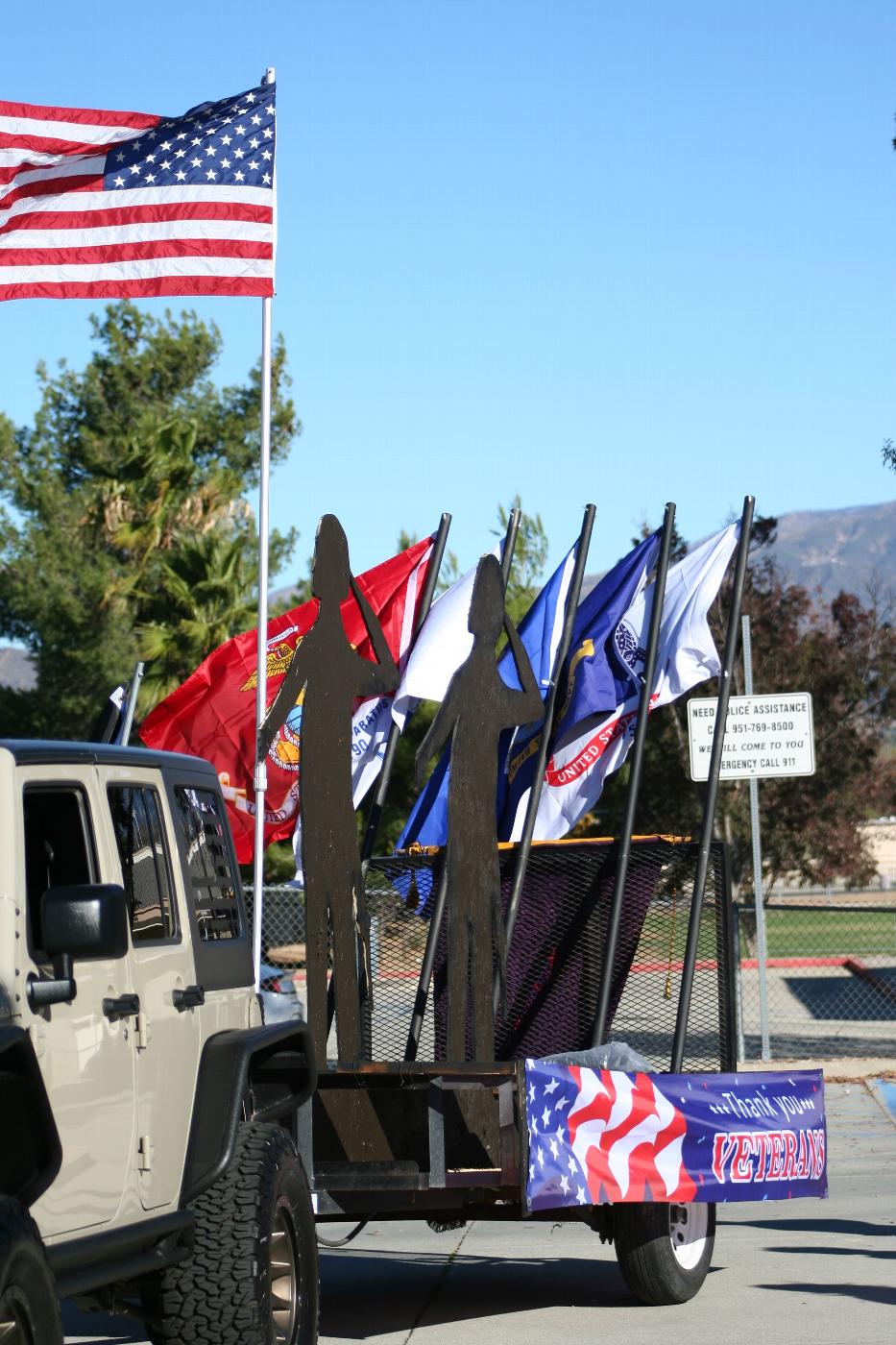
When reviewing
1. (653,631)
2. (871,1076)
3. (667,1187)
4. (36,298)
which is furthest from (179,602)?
(667,1187)

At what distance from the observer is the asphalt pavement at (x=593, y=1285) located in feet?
23.0

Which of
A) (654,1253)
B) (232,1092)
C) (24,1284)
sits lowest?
(654,1253)

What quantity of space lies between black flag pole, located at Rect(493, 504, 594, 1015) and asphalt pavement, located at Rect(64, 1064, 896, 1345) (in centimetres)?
129

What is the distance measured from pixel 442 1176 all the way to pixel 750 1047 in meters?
11.1

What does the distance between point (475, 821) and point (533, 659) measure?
2535 mm

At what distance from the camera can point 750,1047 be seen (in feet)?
56.3

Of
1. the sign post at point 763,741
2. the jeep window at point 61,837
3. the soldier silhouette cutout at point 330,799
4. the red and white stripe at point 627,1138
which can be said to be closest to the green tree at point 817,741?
the sign post at point 763,741

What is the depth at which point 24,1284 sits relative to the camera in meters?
4.06

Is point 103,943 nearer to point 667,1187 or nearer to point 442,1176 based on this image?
point 442,1176

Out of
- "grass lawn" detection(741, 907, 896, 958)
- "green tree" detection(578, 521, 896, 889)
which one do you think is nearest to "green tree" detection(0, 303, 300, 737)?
"green tree" detection(578, 521, 896, 889)

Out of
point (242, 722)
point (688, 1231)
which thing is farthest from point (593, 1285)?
point (242, 722)

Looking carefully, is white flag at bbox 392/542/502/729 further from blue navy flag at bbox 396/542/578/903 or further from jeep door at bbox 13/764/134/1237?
jeep door at bbox 13/764/134/1237

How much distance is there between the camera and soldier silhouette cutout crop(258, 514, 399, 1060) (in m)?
7.50

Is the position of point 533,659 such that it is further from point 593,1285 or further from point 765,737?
point 765,737
